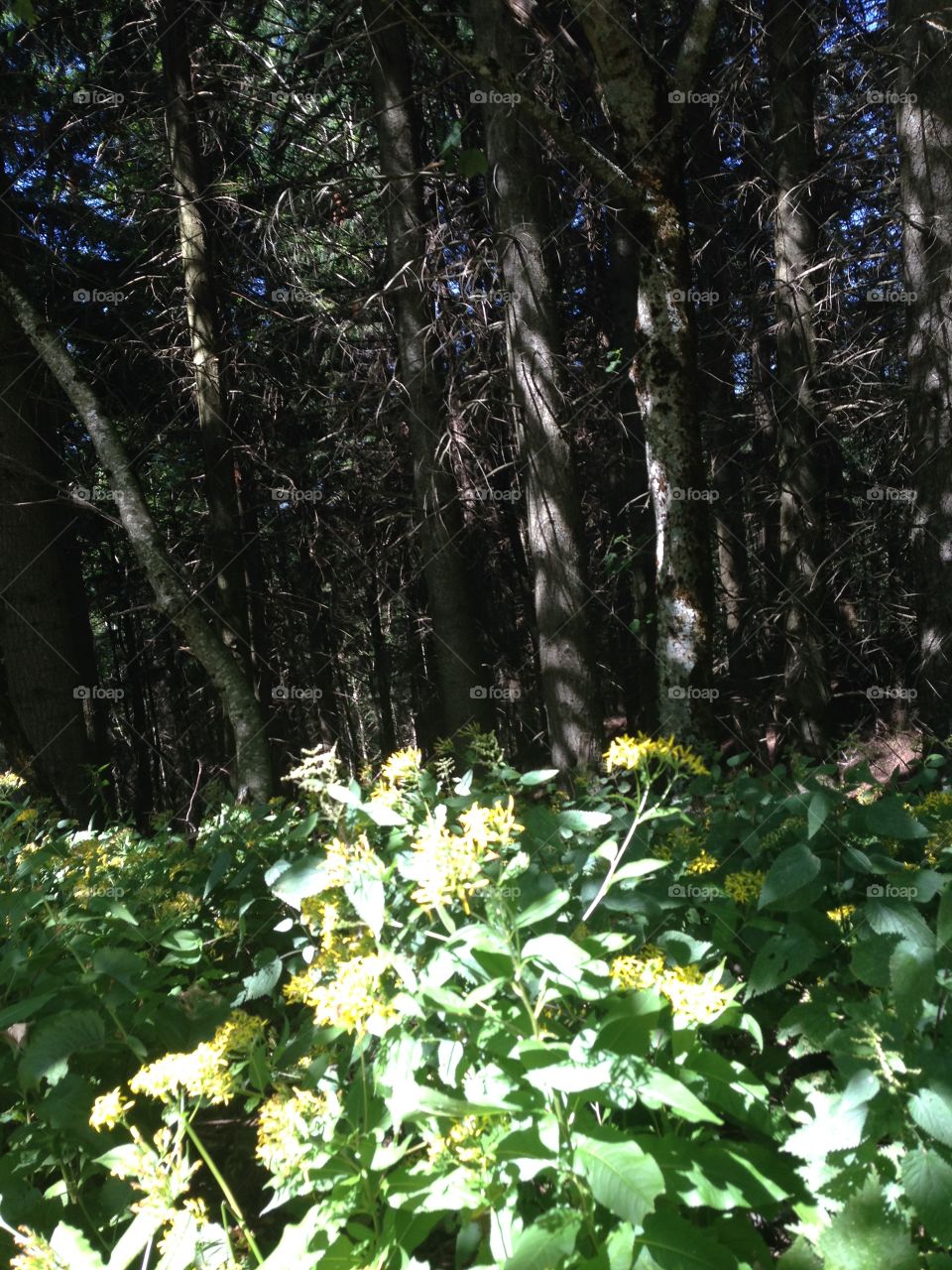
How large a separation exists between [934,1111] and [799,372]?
686 cm

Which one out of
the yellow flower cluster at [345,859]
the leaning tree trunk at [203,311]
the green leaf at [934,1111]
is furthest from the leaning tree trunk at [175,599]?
the green leaf at [934,1111]

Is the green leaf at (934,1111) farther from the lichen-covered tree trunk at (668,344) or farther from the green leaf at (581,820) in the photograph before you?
the lichen-covered tree trunk at (668,344)

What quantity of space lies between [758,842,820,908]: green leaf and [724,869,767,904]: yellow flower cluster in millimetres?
124

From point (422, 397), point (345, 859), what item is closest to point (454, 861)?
point (345, 859)

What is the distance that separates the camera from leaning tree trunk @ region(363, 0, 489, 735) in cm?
649

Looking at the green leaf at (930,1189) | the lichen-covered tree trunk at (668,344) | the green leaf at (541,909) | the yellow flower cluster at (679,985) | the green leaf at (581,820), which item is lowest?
the green leaf at (930,1189)

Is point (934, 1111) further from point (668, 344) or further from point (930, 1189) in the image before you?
point (668, 344)

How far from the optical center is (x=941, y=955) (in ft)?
5.56

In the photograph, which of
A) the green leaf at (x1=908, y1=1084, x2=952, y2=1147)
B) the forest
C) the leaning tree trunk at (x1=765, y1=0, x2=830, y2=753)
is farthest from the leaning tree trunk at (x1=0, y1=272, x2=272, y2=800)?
the leaning tree trunk at (x1=765, y1=0, x2=830, y2=753)

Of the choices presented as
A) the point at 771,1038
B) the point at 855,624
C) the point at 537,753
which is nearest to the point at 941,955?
the point at 771,1038

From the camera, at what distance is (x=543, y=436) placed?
18.8 feet

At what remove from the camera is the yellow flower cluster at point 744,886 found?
6.68 ft

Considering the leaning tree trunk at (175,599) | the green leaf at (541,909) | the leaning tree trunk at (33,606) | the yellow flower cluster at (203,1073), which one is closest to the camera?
the green leaf at (541,909)

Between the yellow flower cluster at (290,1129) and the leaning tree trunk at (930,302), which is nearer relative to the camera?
the yellow flower cluster at (290,1129)
